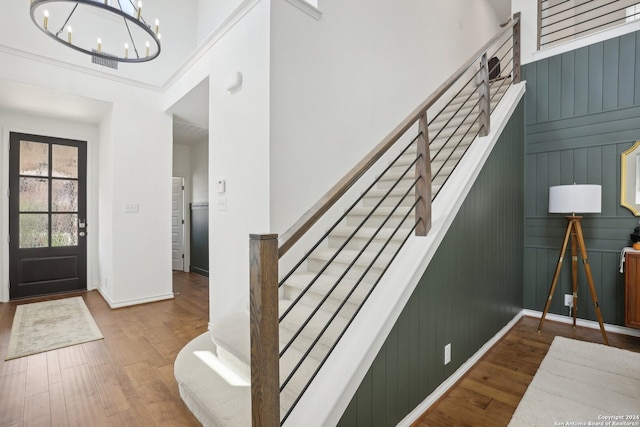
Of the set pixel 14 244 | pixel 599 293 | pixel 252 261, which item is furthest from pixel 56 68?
pixel 599 293

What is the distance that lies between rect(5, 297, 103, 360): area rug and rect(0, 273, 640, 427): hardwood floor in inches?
3.6

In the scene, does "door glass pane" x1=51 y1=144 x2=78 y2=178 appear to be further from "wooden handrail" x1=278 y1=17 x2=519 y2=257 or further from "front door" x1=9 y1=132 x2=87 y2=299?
"wooden handrail" x1=278 y1=17 x2=519 y2=257

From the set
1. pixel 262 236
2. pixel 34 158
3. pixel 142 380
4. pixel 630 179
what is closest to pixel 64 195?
pixel 34 158

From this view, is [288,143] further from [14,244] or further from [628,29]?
[14,244]

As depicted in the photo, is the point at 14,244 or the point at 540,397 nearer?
the point at 540,397

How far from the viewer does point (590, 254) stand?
3314 millimetres

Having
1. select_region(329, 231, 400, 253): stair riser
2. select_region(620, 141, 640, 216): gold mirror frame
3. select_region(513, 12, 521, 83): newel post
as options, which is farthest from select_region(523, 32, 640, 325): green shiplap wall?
select_region(329, 231, 400, 253): stair riser

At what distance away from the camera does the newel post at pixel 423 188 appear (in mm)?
1882

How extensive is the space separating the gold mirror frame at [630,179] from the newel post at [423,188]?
2679 millimetres

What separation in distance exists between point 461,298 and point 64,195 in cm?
565

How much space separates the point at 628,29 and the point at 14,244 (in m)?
7.87

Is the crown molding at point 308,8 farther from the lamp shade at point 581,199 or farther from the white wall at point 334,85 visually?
the lamp shade at point 581,199

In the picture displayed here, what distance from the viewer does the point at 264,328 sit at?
A: 114 cm

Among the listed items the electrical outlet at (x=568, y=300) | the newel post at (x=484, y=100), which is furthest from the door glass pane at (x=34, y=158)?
the electrical outlet at (x=568, y=300)
